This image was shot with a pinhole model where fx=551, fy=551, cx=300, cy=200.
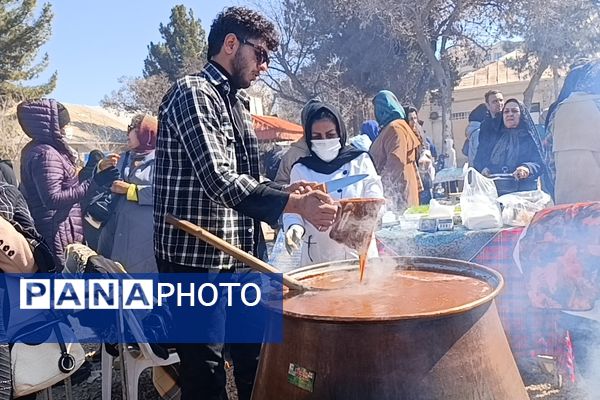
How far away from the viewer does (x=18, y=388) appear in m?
2.40

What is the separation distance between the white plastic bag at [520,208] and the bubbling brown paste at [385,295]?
5.41ft

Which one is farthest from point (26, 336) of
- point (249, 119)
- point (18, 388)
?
point (249, 119)

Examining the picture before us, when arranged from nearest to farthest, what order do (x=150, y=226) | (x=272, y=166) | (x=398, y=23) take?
(x=150, y=226) → (x=272, y=166) → (x=398, y=23)

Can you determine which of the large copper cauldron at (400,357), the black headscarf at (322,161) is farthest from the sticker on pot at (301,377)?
the black headscarf at (322,161)

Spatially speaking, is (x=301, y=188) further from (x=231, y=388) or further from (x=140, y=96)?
(x=140, y=96)

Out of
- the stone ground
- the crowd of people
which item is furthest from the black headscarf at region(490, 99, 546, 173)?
the stone ground

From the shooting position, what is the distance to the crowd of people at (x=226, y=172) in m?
2.03

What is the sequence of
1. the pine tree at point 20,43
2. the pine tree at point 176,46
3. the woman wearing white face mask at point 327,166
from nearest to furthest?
the woman wearing white face mask at point 327,166 → the pine tree at point 20,43 → the pine tree at point 176,46

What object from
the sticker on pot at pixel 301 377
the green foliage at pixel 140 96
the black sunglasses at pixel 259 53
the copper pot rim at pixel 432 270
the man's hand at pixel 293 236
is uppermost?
the green foliage at pixel 140 96

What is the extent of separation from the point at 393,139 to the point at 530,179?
1154 mm

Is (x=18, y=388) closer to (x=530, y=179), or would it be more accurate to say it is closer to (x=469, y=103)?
(x=530, y=179)

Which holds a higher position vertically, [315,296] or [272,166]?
[272,166]

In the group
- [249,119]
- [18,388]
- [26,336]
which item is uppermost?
[249,119]

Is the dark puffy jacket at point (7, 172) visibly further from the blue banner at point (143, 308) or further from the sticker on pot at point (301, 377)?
the sticker on pot at point (301, 377)
